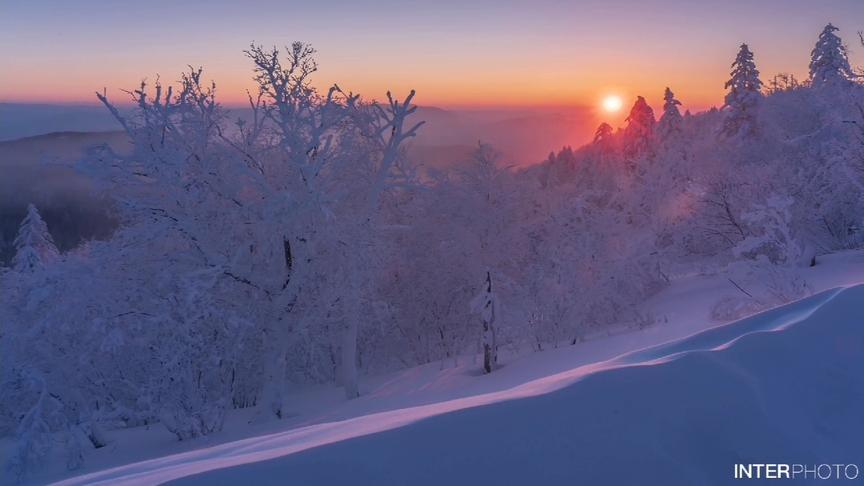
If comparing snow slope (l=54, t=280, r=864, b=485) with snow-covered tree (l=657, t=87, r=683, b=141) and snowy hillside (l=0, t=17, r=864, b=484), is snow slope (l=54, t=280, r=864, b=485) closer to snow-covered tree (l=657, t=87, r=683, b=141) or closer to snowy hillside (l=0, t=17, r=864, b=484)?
snowy hillside (l=0, t=17, r=864, b=484)

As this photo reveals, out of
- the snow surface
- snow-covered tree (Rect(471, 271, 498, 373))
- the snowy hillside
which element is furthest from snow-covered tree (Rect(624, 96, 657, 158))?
the snow surface

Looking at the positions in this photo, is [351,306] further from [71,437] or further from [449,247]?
[449,247]

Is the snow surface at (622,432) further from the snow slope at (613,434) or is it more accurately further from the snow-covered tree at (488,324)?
the snow-covered tree at (488,324)

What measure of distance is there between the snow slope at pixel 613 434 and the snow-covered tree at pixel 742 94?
3662 centimetres

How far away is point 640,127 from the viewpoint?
155 ft

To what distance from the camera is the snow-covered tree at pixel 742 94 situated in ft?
118

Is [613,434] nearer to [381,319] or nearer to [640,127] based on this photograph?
[381,319]

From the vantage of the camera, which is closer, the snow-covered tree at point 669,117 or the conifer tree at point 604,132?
the snow-covered tree at point 669,117

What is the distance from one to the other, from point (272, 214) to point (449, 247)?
1317cm

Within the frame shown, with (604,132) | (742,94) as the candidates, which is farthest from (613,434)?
(604,132)

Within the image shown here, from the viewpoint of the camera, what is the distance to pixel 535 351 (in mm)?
16281

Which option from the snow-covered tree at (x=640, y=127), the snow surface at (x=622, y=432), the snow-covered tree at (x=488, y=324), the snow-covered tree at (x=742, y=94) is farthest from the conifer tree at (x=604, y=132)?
the snow surface at (x=622, y=432)

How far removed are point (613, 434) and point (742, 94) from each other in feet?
130

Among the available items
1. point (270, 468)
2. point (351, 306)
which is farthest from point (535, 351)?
point (270, 468)
